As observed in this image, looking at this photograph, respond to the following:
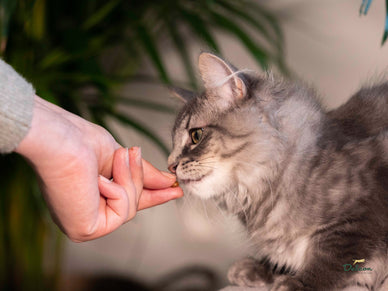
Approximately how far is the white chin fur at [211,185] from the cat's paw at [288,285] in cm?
20

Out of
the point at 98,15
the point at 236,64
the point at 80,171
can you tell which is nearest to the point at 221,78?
the point at 80,171

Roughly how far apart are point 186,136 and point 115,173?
8.6 inches

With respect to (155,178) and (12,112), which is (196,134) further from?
(12,112)

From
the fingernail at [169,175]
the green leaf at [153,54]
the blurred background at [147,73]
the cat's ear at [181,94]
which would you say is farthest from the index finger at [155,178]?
the green leaf at [153,54]

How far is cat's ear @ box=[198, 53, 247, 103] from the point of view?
0.80 m

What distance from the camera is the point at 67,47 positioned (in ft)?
3.98

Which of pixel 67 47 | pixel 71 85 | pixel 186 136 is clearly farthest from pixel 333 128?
pixel 71 85

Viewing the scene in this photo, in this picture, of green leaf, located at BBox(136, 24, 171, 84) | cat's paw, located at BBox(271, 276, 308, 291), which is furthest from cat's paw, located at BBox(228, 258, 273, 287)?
green leaf, located at BBox(136, 24, 171, 84)

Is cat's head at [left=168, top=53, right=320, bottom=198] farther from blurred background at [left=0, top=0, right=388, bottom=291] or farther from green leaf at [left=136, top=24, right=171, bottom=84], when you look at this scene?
green leaf at [left=136, top=24, right=171, bottom=84]

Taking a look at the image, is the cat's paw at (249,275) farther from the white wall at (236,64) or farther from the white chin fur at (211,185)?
the white wall at (236,64)

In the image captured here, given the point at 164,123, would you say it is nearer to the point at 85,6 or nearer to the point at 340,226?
the point at 85,6

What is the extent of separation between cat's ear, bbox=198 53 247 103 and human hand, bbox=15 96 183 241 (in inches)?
8.6

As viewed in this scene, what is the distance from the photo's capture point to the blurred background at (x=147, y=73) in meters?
1.27

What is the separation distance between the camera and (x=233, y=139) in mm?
839
